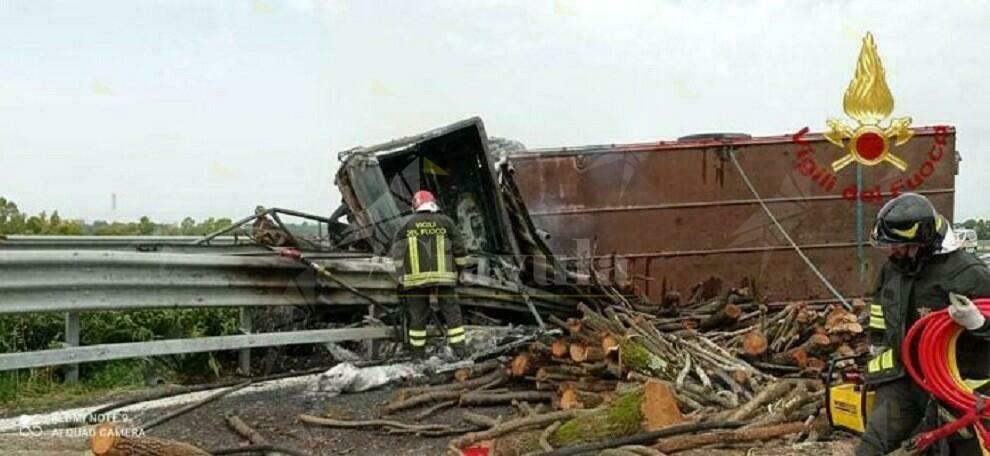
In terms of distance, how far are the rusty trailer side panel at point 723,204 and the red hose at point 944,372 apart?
19.2ft

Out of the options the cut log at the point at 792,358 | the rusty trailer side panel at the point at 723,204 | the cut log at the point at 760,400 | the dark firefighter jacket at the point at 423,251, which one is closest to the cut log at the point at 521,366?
the dark firefighter jacket at the point at 423,251

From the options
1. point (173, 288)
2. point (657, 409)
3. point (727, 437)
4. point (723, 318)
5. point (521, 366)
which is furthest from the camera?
point (723, 318)

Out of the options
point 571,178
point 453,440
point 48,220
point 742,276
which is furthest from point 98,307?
point 742,276

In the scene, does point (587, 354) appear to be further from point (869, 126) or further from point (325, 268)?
point (869, 126)

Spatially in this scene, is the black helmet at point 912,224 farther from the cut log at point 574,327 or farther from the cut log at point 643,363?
the cut log at point 574,327

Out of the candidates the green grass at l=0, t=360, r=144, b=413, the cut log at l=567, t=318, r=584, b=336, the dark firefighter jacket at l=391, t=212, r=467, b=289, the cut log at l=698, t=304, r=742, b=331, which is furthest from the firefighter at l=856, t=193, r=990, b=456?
the green grass at l=0, t=360, r=144, b=413

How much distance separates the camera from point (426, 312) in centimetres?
659

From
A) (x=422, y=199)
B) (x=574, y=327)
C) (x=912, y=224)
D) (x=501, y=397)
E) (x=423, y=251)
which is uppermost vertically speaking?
(x=422, y=199)

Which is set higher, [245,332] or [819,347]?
[245,332]

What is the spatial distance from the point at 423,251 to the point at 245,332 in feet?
4.67

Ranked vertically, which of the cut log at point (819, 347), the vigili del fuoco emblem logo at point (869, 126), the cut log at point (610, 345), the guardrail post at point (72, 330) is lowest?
the cut log at point (819, 347)

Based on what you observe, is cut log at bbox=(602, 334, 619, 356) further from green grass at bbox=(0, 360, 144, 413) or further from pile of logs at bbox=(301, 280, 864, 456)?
green grass at bbox=(0, 360, 144, 413)

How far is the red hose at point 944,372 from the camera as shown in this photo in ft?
10.9

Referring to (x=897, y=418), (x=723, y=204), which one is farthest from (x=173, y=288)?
(x=723, y=204)
